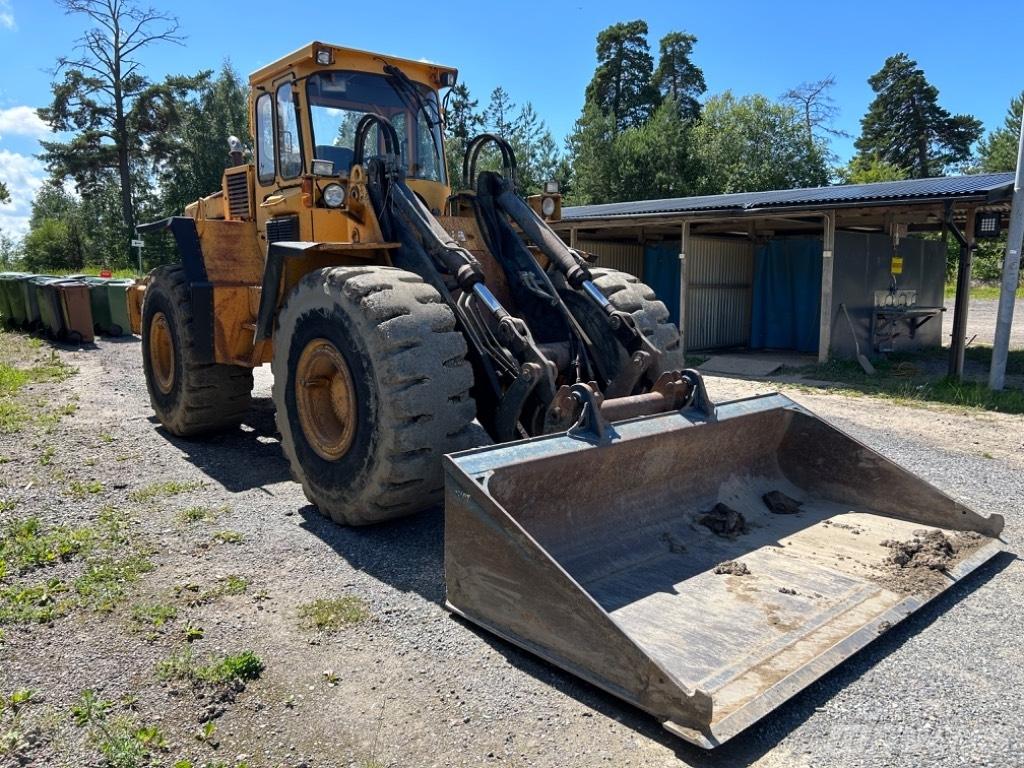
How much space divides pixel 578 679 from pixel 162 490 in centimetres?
383

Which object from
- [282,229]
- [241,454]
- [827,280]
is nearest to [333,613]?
[282,229]

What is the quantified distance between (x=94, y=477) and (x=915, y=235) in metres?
17.9

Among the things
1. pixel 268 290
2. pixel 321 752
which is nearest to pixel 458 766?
pixel 321 752

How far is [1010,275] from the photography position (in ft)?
34.4

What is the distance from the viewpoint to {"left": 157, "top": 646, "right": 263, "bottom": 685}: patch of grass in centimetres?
327

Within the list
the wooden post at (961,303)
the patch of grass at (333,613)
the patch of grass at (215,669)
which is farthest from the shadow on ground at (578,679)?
the wooden post at (961,303)

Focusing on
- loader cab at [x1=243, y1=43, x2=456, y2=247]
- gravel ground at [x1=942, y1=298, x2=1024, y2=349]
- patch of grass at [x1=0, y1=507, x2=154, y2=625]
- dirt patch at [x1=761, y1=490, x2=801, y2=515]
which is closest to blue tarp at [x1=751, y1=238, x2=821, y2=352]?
gravel ground at [x1=942, y1=298, x2=1024, y2=349]

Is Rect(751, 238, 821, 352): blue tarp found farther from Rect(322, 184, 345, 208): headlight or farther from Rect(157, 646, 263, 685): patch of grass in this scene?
Rect(157, 646, 263, 685): patch of grass

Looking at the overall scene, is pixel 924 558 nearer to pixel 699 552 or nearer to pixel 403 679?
pixel 699 552

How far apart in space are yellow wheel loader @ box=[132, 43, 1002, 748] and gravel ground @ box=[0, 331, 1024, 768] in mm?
140

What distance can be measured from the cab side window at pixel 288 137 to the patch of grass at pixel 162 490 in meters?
2.46

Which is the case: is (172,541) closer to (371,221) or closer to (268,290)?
(268,290)

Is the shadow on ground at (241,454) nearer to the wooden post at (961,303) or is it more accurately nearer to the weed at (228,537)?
the weed at (228,537)

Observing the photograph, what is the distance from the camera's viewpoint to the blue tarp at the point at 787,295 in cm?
1652
